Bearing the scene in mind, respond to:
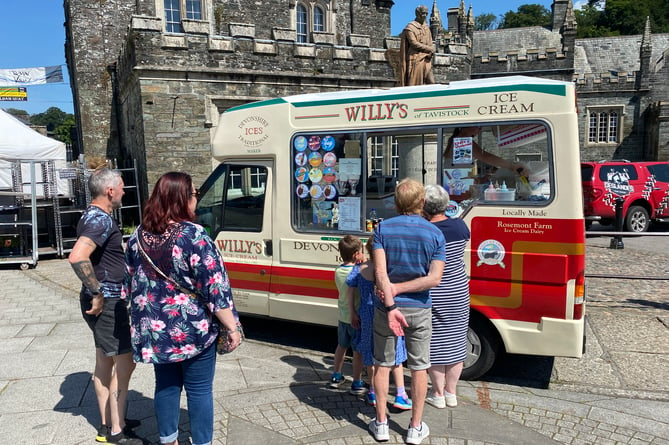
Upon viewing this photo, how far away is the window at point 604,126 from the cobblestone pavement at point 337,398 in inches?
1294

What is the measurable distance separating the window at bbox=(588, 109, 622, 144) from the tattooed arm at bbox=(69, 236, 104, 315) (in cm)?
3797

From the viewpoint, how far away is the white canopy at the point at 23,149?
1152 cm

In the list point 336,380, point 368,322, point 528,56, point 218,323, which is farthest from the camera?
point 528,56

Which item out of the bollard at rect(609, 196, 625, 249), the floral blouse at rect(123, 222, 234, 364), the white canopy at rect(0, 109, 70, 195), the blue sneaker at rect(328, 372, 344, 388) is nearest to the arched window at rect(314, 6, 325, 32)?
the white canopy at rect(0, 109, 70, 195)

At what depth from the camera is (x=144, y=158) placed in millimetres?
13750

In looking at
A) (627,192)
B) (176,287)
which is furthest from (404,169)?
(627,192)

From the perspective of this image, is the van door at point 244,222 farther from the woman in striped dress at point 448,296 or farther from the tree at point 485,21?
the tree at point 485,21

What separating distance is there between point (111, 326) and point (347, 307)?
173cm

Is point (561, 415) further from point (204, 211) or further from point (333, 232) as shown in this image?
point (204, 211)

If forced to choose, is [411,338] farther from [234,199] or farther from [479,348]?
[234,199]

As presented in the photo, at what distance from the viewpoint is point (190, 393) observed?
2.85 meters

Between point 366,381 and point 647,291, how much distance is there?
5.79 m

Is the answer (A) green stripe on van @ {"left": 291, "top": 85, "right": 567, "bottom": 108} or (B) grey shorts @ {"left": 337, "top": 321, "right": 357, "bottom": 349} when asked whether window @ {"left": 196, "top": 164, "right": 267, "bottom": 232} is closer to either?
(A) green stripe on van @ {"left": 291, "top": 85, "right": 567, "bottom": 108}

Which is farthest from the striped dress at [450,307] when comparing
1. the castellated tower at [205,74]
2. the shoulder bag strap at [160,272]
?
the castellated tower at [205,74]
